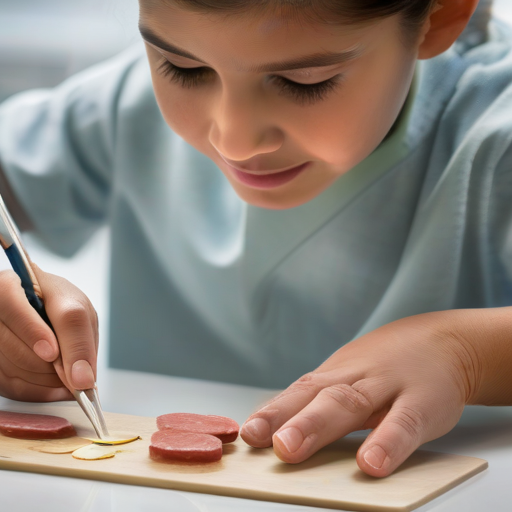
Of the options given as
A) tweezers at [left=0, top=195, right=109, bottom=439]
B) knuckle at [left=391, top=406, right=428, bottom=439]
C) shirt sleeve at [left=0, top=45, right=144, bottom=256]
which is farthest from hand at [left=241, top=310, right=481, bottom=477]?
shirt sleeve at [left=0, top=45, right=144, bottom=256]

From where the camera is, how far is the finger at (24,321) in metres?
0.56

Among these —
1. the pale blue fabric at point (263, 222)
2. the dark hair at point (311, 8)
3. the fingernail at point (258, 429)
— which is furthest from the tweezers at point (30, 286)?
the pale blue fabric at point (263, 222)

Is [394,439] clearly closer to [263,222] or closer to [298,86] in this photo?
[298,86]

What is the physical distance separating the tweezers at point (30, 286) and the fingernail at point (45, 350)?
1.2 inches

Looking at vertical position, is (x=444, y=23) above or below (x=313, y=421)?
above

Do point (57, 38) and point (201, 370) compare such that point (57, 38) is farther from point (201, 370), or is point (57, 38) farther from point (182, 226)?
point (201, 370)

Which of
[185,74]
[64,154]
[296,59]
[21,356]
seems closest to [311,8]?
[296,59]

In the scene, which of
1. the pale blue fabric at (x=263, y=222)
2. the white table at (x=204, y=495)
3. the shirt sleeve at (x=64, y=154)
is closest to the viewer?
the white table at (x=204, y=495)

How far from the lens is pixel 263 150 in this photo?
0.57 m

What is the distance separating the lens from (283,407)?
0.49 metres

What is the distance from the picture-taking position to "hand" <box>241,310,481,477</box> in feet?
1.47

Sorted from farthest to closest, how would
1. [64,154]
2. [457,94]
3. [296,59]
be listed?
1. [64,154]
2. [457,94]
3. [296,59]

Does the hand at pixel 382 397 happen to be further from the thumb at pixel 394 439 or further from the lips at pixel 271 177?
the lips at pixel 271 177

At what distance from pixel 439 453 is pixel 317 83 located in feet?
0.94
